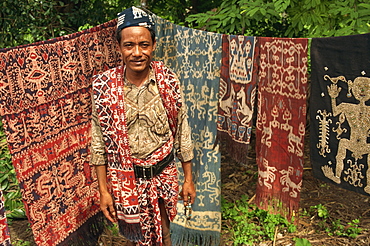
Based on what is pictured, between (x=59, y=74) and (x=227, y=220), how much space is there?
2.53 m

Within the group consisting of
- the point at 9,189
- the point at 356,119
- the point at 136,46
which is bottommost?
the point at 9,189

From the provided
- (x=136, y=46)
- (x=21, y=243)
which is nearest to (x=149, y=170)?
(x=136, y=46)

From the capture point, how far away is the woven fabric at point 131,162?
2215mm

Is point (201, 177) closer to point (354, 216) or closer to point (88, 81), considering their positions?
point (88, 81)

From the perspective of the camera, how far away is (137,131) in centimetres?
230

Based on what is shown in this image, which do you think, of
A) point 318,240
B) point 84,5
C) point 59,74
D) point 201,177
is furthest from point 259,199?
point 84,5

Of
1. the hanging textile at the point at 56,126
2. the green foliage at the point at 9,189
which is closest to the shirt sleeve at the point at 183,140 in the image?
the hanging textile at the point at 56,126

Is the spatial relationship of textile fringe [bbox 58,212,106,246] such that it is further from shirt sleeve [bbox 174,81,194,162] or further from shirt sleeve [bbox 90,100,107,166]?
shirt sleeve [bbox 174,81,194,162]

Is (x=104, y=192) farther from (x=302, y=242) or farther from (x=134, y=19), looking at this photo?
(x=302, y=242)

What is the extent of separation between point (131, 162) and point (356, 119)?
1.64 m

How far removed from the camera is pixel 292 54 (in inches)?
109

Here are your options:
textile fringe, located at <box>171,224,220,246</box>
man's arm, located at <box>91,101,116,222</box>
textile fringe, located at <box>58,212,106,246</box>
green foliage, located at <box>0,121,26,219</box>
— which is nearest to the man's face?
man's arm, located at <box>91,101,116,222</box>

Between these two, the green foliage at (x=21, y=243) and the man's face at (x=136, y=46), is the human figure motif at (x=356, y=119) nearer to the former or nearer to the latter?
the man's face at (x=136, y=46)

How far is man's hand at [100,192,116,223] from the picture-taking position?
2385 mm
